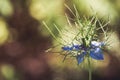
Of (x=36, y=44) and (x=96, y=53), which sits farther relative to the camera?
(x=36, y=44)

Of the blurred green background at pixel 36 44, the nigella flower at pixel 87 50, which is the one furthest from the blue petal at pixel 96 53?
the blurred green background at pixel 36 44

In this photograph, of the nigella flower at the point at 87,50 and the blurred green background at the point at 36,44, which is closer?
the nigella flower at the point at 87,50

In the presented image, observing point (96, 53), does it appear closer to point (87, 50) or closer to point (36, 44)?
point (87, 50)

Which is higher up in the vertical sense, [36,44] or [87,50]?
[36,44]

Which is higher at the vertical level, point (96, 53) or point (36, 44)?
point (36, 44)

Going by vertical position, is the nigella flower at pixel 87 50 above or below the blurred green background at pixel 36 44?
below

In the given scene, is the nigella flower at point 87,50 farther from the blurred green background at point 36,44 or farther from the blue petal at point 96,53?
the blurred green background at point 36,44

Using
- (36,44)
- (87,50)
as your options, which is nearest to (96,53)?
(87,50)

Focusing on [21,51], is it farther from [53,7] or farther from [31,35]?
[53,7]

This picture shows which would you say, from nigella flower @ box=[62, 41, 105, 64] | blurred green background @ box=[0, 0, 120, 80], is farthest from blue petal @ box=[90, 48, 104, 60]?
blurred green background @ box=[0, 0, 120, 80]
